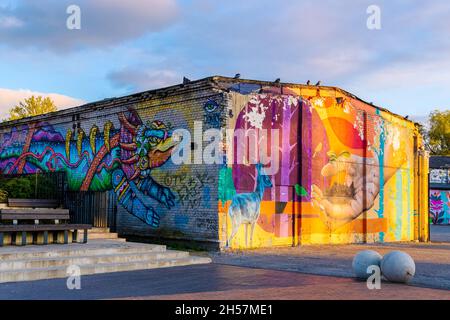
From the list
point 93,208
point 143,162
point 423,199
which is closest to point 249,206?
point 143,162

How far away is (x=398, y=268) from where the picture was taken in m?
9.28

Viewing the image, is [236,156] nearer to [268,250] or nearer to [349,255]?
[268,250]

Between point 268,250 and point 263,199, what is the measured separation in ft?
5.24

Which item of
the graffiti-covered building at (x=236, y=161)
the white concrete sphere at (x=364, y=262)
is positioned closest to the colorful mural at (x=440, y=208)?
the graffiti-covered building at (x=236, y=161)

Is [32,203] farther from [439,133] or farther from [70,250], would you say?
[439,133]

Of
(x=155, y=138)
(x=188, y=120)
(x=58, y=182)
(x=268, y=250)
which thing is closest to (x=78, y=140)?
(x=58, y=182)

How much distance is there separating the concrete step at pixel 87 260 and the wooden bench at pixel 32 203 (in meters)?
5.97

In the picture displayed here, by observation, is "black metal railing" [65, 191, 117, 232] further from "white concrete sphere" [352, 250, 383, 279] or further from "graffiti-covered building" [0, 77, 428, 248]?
"white concrete sphere" [352, 250, 383, 279]

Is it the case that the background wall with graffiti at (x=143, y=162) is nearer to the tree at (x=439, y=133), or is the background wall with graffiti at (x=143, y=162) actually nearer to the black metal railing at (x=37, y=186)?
the black metal railing at (x=37, y=186)

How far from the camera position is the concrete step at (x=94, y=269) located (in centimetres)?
930

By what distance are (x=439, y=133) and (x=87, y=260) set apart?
66608 millimetres

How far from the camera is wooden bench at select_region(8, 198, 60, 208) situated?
16327 mm
